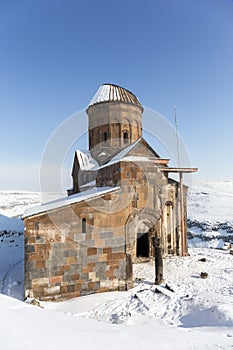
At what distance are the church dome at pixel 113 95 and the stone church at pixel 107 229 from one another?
5130mm

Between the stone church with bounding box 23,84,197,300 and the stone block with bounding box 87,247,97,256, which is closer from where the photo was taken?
the stone church with bounding box 23,84,197,300

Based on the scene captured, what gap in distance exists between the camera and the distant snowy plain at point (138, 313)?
3.04 meters

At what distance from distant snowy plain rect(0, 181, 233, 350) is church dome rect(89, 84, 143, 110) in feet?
35.2

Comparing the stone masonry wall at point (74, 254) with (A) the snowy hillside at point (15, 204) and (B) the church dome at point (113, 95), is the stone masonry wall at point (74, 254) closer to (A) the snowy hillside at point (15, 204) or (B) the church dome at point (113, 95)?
(B) the church dome at point (113, 95)

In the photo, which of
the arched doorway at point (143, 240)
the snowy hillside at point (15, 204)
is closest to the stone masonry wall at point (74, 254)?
the arched doorway at point (143, 240)

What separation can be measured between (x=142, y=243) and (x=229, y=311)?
21.4 ft

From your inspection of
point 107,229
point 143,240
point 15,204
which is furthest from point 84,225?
point 15,204

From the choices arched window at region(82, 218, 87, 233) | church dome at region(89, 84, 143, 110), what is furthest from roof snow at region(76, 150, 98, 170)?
arched window at region(82, 218, 87, 233)

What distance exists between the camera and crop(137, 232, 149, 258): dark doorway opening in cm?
1135

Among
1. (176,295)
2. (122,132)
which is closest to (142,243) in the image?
(176,295)

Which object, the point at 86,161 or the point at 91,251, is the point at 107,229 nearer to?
the point at 91,251

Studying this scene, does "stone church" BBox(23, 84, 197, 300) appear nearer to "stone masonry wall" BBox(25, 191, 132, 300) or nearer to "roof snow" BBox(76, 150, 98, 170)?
"stone masonry wall" BBox(25, 191, 132, 300)

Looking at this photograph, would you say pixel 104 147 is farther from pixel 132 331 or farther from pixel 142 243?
pixel 132 331

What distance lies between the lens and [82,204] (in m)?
7.80
